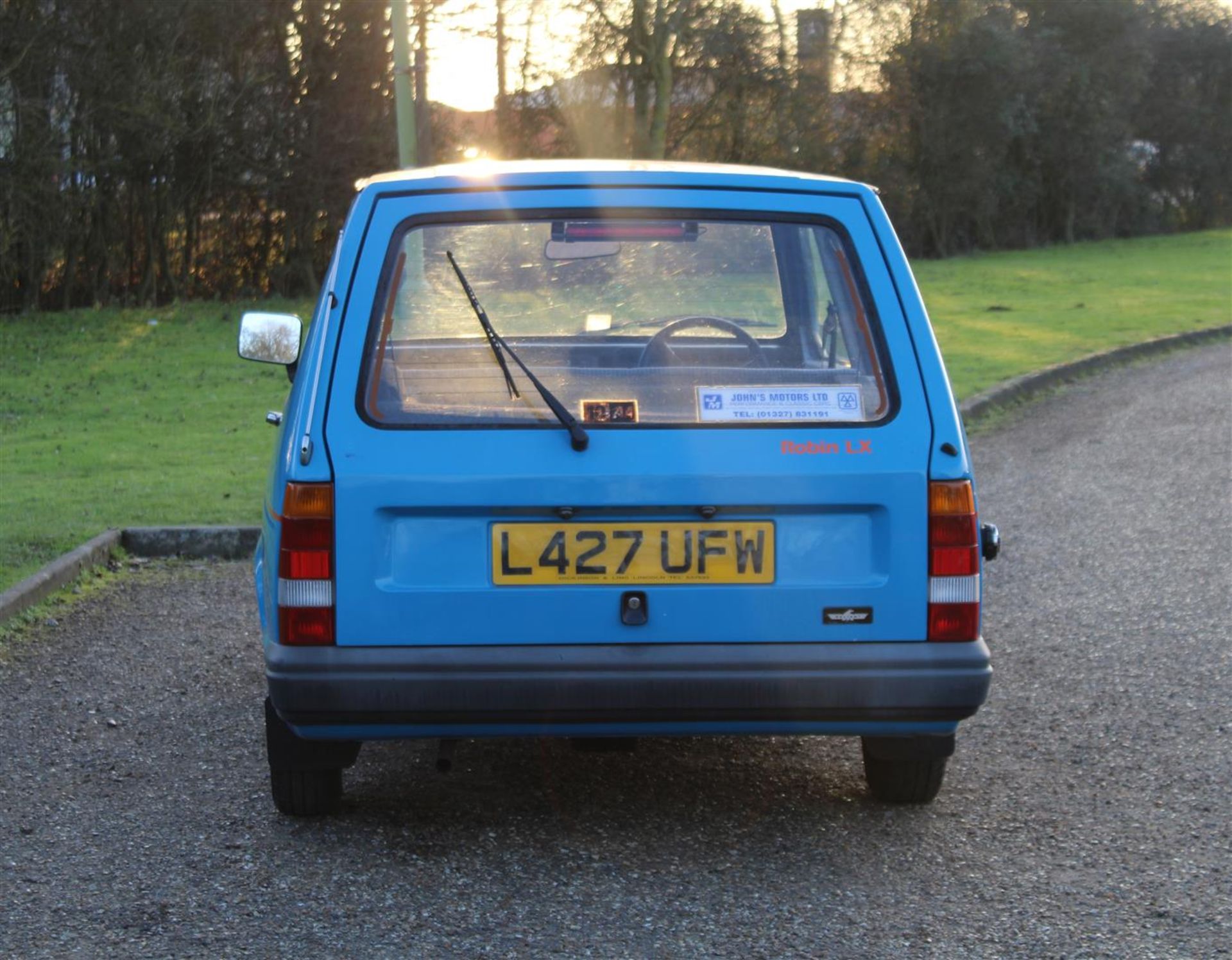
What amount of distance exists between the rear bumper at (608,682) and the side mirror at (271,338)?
3.90ft

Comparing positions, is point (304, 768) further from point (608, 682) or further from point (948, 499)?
point (948, 499)

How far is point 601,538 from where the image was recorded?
3797 millimetres

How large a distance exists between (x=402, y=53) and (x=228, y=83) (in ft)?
34.4

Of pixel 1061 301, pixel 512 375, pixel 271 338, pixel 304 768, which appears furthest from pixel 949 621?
pixel 1061 301

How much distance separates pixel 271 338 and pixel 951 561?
2097 millimetres

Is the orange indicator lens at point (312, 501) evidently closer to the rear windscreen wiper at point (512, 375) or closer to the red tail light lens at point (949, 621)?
the rear windscreen wiper at point (512, 375)

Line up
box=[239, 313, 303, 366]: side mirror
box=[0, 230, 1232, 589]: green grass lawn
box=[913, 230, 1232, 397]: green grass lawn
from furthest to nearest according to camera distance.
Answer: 1. box=[913, 230, 1232, 397]: green grass lawn
2. box=[0, 230, 1232, 589]: green grass lawn
3. box=[239, 313, 303, 366]: side mirror

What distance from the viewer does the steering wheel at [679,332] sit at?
4215mm

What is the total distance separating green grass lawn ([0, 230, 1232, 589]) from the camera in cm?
892

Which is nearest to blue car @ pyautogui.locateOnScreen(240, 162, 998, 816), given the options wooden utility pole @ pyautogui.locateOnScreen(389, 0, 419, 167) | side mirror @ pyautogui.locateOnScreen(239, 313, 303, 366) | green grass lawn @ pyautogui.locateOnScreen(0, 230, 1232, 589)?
side mirror @ pyautogui.locateOnScreen(239, 313, 303, 366)

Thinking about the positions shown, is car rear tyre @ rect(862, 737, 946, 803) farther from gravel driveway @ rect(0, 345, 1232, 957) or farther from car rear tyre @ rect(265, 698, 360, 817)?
car rear tyre @ rect(265, 698, 360, 817)

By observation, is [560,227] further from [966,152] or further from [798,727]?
[966,152]

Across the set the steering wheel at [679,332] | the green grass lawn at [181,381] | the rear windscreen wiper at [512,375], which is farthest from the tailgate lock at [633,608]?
the green grass lawn at [181,381]

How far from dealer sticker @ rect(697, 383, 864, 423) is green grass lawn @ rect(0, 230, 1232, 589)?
433cm
